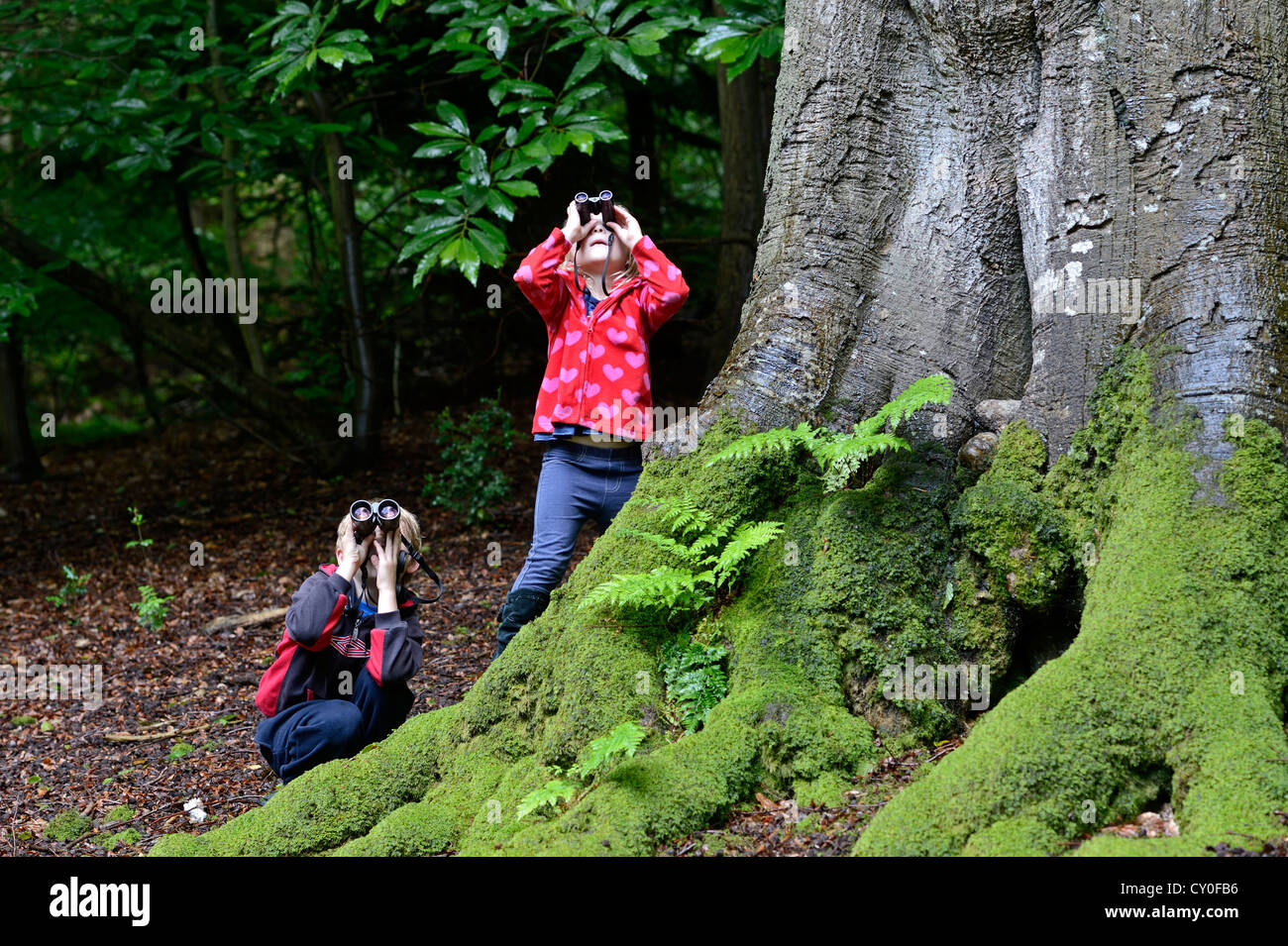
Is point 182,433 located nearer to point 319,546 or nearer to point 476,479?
point 319,546

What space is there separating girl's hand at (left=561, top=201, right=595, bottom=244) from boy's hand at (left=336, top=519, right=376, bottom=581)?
5.31 feet

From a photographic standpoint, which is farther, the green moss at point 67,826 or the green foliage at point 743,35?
the green foliage at point 743,35

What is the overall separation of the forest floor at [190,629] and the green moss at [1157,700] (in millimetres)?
393

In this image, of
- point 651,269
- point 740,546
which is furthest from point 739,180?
point 740,546

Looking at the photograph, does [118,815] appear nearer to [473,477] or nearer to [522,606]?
[522,606]

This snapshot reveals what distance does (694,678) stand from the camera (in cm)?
390

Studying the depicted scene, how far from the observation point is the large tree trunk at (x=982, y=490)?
3170 mm

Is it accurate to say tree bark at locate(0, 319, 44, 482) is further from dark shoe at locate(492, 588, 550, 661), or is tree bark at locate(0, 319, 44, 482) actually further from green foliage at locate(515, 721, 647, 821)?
green foliage at locate(515, 721, 647, 821)

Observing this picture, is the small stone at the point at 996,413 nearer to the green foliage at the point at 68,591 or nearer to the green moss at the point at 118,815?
the green moss at the point at 118,815

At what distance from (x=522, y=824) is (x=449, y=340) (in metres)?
9.97

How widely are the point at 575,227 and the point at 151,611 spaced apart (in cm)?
465

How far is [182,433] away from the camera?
47.4ft

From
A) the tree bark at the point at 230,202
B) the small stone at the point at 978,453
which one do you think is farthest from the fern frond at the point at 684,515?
the tree bark at the point at 230,202
